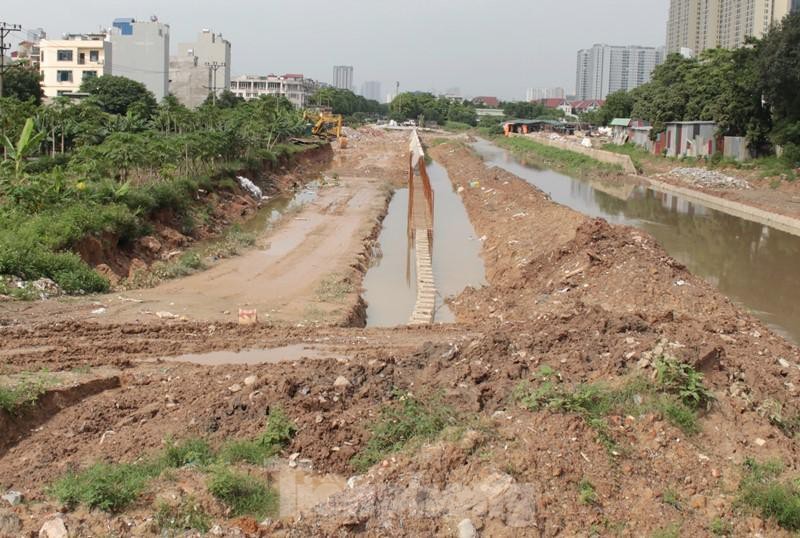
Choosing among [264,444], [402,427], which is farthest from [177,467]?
[402,427]

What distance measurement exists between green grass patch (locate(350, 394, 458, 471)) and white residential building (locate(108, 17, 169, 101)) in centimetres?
7158

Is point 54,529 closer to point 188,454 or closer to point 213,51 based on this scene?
point 188,454

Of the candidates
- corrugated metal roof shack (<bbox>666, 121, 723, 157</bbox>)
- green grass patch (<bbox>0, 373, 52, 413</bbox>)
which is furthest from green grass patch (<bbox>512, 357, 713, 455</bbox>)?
corrugated metal roof shack (<bbox>666, 121, 723, 157</bbox>)

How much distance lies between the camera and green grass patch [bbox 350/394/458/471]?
26.7 ft

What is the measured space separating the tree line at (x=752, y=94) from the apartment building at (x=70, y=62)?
45393mm

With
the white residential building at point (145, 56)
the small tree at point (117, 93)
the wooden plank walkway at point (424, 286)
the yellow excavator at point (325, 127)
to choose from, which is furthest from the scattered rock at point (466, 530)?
the white residential building at point (145, 56)

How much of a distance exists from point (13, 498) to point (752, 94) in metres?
49.4

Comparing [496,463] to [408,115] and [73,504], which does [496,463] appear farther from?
[408,115]

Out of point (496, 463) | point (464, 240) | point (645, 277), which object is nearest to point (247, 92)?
point (464, 240)

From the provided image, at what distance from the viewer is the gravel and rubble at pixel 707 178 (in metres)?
44.3

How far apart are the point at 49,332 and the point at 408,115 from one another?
454ft

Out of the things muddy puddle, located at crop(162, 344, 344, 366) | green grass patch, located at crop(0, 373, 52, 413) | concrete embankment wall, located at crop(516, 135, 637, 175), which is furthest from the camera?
concrete embankment wall, located at crop(516, 135, 637, 175)

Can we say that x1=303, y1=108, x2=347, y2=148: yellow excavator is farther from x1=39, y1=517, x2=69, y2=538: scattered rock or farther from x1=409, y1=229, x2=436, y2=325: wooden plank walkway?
x1=39, y1=517, x2=69, y2=538: scattered rock

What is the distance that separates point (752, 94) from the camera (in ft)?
160
